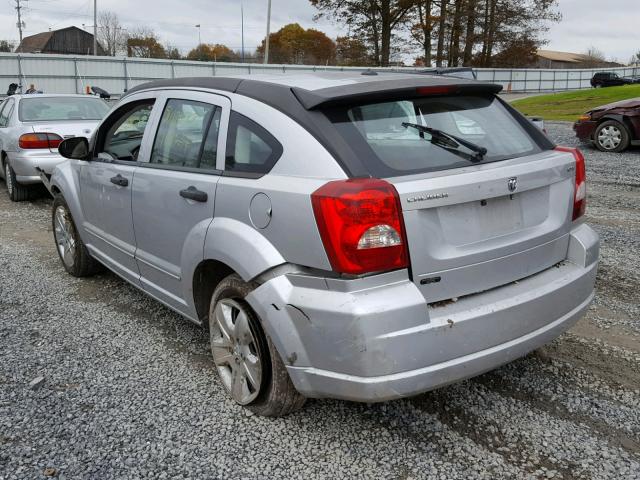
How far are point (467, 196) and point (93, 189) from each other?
3.06m

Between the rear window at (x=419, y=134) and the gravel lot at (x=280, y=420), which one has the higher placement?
the rear window at (x=419, y=134)

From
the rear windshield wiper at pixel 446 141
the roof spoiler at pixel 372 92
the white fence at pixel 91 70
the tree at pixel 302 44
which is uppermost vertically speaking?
the tree at pixel 302 44

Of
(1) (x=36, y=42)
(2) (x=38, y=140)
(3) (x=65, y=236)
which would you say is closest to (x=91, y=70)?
(2) (x=38, y=140)

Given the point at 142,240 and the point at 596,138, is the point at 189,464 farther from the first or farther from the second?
the point at 596,138

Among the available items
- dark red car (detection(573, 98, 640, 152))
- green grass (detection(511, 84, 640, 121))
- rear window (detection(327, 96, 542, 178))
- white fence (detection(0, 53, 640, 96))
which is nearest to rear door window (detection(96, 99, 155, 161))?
rear window (detection(327, 96, 542, 178))

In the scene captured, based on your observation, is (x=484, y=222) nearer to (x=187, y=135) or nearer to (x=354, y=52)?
(x=187, y=135)

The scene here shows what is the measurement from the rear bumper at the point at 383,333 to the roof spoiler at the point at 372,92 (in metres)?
0.83

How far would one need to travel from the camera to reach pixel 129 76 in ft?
97.1

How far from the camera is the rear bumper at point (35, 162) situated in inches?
340

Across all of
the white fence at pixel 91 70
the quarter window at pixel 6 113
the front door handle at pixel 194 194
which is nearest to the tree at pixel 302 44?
the white fence at pixel 91 70

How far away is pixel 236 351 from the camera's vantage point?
121 inches

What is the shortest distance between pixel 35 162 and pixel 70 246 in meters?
3.95

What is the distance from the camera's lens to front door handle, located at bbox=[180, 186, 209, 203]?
10.2 feet

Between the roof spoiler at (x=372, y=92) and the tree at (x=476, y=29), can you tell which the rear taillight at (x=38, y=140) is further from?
the tree at (x=476, y=29)
